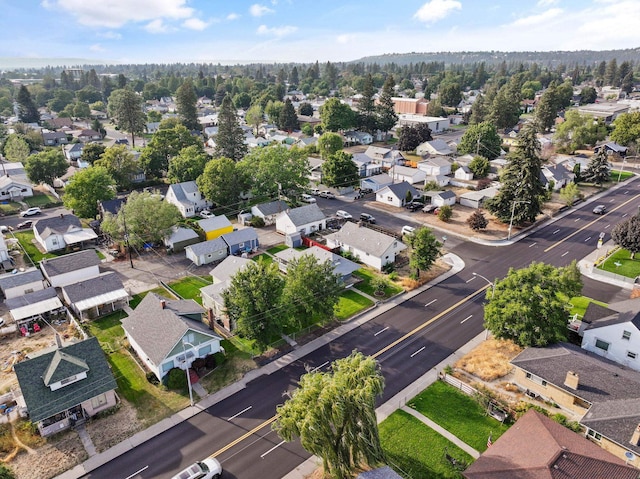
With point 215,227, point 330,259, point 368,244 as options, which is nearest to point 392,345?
point 330,259

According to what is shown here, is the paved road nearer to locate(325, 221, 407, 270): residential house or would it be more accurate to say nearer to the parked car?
locate(325, 221, 407, 270): residential house

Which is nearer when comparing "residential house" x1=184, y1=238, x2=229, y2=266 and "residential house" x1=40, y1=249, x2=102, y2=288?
"residential house" x1=40, y1=249, x2=102, y2=288

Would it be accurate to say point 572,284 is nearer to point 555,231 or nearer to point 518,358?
point 518,358

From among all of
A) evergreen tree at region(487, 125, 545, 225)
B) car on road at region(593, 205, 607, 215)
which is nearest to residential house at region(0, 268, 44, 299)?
evergreen tree at region(487, 125, 545, 225)

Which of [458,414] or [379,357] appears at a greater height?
[379,357]

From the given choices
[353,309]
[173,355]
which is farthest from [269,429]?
[353,309]

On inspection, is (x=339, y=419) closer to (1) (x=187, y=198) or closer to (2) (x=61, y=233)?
(2) (x=61, y=233)
